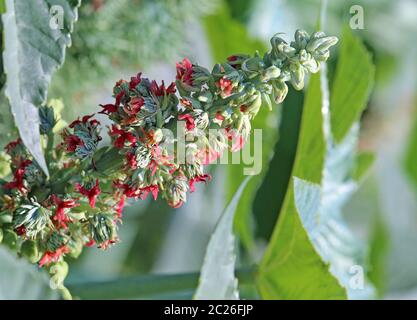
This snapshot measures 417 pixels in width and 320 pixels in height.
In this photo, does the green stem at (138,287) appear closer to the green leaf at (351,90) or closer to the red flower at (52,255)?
the red flower at (52,255)

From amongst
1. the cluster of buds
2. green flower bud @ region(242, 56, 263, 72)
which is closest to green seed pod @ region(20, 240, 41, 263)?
the cluster of buds

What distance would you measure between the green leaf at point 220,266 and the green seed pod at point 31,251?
16cm

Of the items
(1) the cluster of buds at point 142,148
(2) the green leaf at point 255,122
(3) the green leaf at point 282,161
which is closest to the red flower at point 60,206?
(1) the cluster of buds at point 142,148

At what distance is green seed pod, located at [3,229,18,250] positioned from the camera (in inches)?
24.1

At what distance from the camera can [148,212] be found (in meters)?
1.52

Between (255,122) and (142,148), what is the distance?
→ 1.24 feet

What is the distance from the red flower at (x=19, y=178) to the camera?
602 mm

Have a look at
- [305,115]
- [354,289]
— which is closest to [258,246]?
[354,289]

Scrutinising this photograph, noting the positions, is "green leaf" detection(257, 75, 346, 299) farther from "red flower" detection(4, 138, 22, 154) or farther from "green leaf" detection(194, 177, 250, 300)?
"red flower" detection(4, 138, 22, 154)

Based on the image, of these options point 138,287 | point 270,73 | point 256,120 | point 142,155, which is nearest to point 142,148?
point 142,155

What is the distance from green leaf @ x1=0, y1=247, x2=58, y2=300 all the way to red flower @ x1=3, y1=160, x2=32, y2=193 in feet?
0.19

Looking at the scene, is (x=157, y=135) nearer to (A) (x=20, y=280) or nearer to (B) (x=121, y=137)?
(B) (x=121, y=137)

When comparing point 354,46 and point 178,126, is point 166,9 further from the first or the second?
point 178,126

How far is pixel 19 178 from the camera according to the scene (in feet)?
1.99
